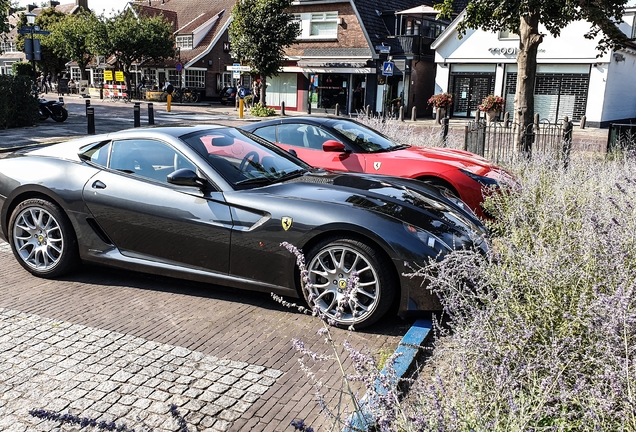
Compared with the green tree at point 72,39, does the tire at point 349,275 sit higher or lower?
lower

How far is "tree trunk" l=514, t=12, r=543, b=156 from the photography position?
38.5 ft

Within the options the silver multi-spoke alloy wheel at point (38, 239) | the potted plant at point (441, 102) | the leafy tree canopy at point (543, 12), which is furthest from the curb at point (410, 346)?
the potted plant at point (441, 102)

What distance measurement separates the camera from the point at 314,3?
37625mm

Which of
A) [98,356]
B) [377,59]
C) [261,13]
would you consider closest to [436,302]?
[98,356]

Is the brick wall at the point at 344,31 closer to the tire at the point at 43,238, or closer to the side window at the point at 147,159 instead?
the side window at the point at 147,159

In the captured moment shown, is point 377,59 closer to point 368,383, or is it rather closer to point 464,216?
point 464,216

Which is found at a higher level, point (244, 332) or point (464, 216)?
point (464, 216)

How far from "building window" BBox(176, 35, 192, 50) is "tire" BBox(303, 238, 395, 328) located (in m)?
50.5

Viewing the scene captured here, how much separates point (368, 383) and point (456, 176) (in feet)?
17.1

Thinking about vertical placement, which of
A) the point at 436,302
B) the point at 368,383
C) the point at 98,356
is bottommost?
the point at 98,356

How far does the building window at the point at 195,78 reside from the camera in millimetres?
50275

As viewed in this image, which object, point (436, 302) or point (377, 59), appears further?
point (377, 59)

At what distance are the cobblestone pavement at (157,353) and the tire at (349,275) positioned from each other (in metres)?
0.20

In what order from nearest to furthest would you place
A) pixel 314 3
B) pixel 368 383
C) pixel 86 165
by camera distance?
pixel 368 383, pixel 86 165, pixel 314 3
